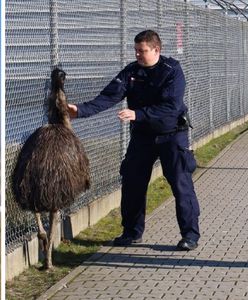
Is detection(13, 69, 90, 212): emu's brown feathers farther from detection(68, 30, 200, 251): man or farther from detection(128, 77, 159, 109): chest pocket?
detection(128, 77, 159, 109): chest pocket

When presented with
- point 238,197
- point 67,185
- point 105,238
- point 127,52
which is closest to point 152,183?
point 238,197

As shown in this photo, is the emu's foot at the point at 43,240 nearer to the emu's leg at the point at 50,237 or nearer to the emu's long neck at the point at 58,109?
the emu's leg at the point at 50,237

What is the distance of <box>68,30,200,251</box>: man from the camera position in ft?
26.8

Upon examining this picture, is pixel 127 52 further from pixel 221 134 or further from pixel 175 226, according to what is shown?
pixel 221 134

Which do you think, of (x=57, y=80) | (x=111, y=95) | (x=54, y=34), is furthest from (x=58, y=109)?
(x=54, y=34)

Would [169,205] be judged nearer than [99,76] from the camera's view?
No

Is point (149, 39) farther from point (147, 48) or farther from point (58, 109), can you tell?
point (58, 109)

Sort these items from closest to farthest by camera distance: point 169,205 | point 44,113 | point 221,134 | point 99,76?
point 44,113 < point 99,76 < point 169,205 < point 221,134

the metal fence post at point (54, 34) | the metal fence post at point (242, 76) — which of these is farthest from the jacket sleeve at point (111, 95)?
the metal fence post at point (242, 76)

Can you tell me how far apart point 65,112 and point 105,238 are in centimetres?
185

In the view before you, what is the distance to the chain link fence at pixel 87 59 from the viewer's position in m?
7.74

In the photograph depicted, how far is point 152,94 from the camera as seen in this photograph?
27.2 ft

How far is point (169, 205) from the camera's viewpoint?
10734 mm

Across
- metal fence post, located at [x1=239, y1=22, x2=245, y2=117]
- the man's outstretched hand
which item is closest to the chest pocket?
the man's outstretched hand
